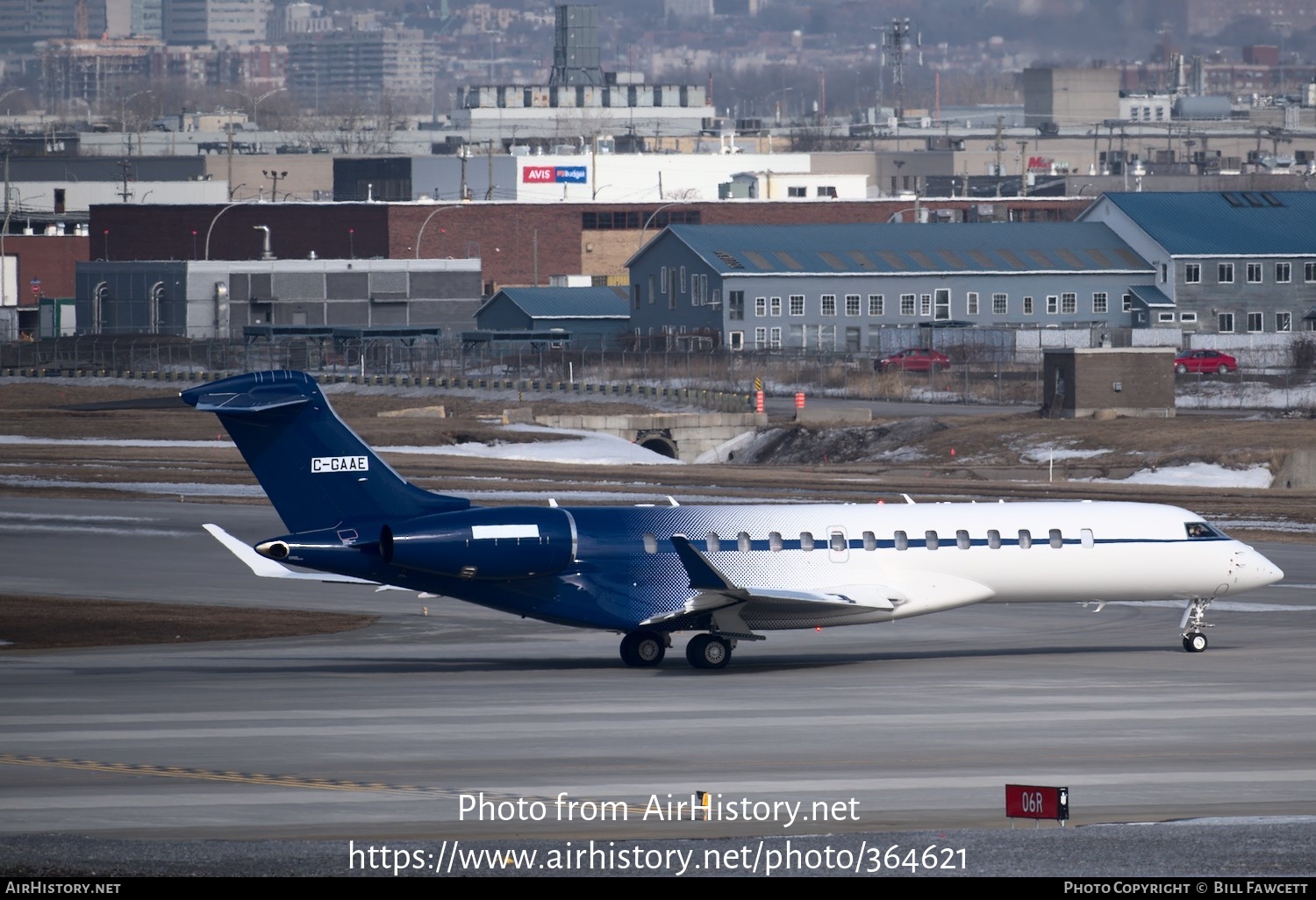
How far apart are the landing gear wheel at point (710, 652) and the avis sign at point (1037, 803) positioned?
1417cm

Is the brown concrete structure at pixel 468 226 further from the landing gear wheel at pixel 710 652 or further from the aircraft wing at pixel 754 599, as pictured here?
the aircraft wing at pixel 754 599

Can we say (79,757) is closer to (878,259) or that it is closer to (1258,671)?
(1258,671)

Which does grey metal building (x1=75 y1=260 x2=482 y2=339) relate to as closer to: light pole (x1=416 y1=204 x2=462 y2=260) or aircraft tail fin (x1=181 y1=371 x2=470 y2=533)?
light pole (x1=416 y1=204 x2=462 y2=260)

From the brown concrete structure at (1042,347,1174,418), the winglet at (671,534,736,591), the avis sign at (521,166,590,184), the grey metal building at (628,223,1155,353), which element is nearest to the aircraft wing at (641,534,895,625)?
the winglet at (671,534,736,591)

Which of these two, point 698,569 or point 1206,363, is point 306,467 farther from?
point 1206,363

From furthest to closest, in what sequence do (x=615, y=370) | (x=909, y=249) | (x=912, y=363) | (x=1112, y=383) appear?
(x=909, y=249)
(x=615, y=370)
(x=912, y=363)
(x=1112, y=383)

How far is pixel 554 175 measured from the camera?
169 m

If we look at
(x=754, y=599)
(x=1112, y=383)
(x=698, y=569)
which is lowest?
(x=1112, y=383)

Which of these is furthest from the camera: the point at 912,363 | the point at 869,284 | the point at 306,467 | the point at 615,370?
the point at 869,284

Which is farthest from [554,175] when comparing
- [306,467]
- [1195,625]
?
[306,467]

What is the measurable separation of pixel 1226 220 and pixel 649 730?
10131cm

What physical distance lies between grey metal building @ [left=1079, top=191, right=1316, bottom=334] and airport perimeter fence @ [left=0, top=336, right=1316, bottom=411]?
11994mm

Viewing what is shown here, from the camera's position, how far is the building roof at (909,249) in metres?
118

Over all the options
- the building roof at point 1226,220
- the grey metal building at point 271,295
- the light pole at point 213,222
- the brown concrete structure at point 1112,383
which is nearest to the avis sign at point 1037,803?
the brown concrete structure at point 1112,383
